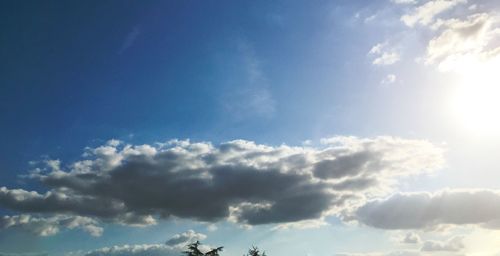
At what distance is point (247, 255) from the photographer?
69.2 metres

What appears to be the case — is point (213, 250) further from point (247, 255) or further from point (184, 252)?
point (247, 255)

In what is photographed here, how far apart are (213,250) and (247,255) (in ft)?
35.8

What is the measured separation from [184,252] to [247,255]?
13423 millimetres

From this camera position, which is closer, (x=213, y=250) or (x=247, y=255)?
(x=213, y=250)

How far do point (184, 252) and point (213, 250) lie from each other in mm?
3764

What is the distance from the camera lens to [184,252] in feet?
193

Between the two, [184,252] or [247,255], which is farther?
[247,255]

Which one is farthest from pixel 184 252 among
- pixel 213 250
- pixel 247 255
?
pixel 247 255

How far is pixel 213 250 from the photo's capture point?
59750 mm
